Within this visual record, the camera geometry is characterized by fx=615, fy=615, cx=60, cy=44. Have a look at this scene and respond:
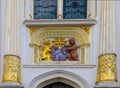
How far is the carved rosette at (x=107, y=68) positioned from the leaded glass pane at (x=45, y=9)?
2443mm

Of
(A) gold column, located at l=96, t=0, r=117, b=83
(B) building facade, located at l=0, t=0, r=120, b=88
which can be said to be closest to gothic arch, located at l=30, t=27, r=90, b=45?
(B) building facade, located at l=0, t=0, r=120, b=88

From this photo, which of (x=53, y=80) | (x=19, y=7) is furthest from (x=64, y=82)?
(x=19, y=7)

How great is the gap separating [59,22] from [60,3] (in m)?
0.88

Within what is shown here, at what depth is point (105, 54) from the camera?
19172 millimetres

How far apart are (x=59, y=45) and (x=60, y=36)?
30 centimetres

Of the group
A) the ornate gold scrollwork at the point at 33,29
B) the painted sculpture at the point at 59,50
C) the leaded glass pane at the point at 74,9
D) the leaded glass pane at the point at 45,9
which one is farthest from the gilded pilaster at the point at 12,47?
the leaded glass pane at the point at 74,9

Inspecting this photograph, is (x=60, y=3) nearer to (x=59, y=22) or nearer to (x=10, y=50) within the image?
(x=59, y=22)

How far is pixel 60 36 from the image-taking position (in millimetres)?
20141

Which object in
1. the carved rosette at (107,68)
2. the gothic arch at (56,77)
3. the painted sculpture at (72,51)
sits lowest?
the gothic arch at (56,77)

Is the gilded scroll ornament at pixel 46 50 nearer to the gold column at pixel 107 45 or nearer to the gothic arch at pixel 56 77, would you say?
the gothic arch at pixel 56 77

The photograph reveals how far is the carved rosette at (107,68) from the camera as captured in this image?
62.0ft

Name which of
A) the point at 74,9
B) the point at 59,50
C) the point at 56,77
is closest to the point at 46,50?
the point at 59,50

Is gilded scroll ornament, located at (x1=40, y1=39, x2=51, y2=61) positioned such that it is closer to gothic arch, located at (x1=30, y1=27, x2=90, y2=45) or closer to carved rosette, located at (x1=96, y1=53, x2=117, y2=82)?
gothic arch, located at (x1=30, y1=27, x2=90, y2=45)

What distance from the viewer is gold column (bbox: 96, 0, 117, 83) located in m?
18.9
